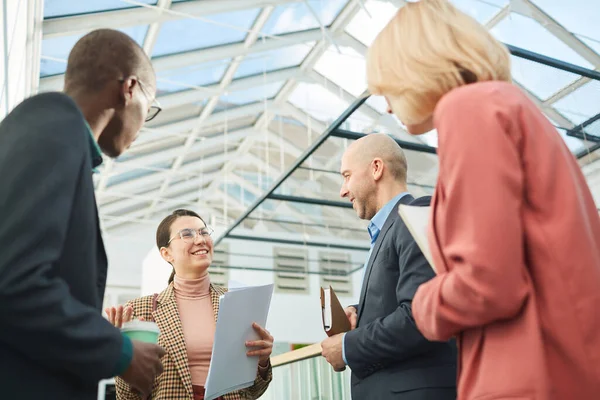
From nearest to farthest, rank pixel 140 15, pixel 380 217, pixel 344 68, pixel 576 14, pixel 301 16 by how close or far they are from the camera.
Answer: pixel 380 217 < pixel 576 14 < pixel 140 15 < pixel 301 16 < pixel 344 68

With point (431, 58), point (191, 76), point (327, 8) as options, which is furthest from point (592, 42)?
point (191, 76)

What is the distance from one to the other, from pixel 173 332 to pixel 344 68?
31.7 ft

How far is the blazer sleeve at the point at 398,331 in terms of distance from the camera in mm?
1825

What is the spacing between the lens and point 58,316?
3.67 ft

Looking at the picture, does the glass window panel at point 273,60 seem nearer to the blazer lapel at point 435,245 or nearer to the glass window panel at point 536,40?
the glass window panel at point 536,40

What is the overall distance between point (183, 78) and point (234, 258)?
346cm

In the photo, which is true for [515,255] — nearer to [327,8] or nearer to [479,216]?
[479,216]

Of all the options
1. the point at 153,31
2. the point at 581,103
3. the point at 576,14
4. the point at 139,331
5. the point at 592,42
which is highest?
the point at 153,31

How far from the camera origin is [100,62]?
1.47m

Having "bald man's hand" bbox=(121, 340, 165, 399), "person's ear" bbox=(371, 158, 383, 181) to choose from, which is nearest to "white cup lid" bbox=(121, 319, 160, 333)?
"bald man's hand" bbox=(121, 340, 165, 399)

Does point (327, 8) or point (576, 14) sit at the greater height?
point (327, 8)

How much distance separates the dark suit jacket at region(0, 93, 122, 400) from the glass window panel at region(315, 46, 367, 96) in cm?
995

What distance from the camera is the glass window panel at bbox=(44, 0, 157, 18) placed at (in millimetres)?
7660

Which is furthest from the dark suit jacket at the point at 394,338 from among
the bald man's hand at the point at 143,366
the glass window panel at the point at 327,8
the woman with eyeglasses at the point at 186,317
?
the glass window panel at the point at 327,8
